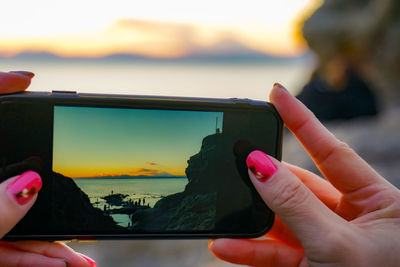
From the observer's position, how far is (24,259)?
1.63 metres

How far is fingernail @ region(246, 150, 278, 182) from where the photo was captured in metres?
1.53

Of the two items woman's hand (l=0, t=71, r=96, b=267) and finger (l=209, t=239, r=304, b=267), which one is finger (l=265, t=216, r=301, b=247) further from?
woman's hand (l=0, t=71, r=96, b=267)

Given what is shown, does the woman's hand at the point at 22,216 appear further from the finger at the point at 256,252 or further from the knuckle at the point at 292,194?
the knuckle at the point at 292,194

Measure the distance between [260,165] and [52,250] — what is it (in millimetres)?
826

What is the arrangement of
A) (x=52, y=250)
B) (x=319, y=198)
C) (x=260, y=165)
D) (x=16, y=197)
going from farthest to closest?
(x=319, y=198) → (x=52, y=250) → (x=260, y=165) → (x=16, y=197)

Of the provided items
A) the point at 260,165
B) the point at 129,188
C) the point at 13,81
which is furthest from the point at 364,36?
the point at 13,81

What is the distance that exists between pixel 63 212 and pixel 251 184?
706mm

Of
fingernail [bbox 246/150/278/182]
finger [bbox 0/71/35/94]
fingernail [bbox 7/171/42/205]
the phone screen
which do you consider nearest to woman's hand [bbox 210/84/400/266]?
fingernail [bbox 246/150/278/182]

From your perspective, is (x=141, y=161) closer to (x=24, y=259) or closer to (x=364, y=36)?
(x=24, y=259)

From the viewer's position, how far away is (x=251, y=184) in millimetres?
1714

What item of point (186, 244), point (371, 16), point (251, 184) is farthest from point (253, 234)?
point (371, 16)

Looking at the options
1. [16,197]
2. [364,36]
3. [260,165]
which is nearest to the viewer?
[16,197]

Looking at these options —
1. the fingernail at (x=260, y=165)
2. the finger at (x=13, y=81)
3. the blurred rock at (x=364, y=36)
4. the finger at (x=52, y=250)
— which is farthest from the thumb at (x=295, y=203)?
the blurred rock at (x=364, y=36)

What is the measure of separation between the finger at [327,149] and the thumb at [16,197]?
909 millimetres
